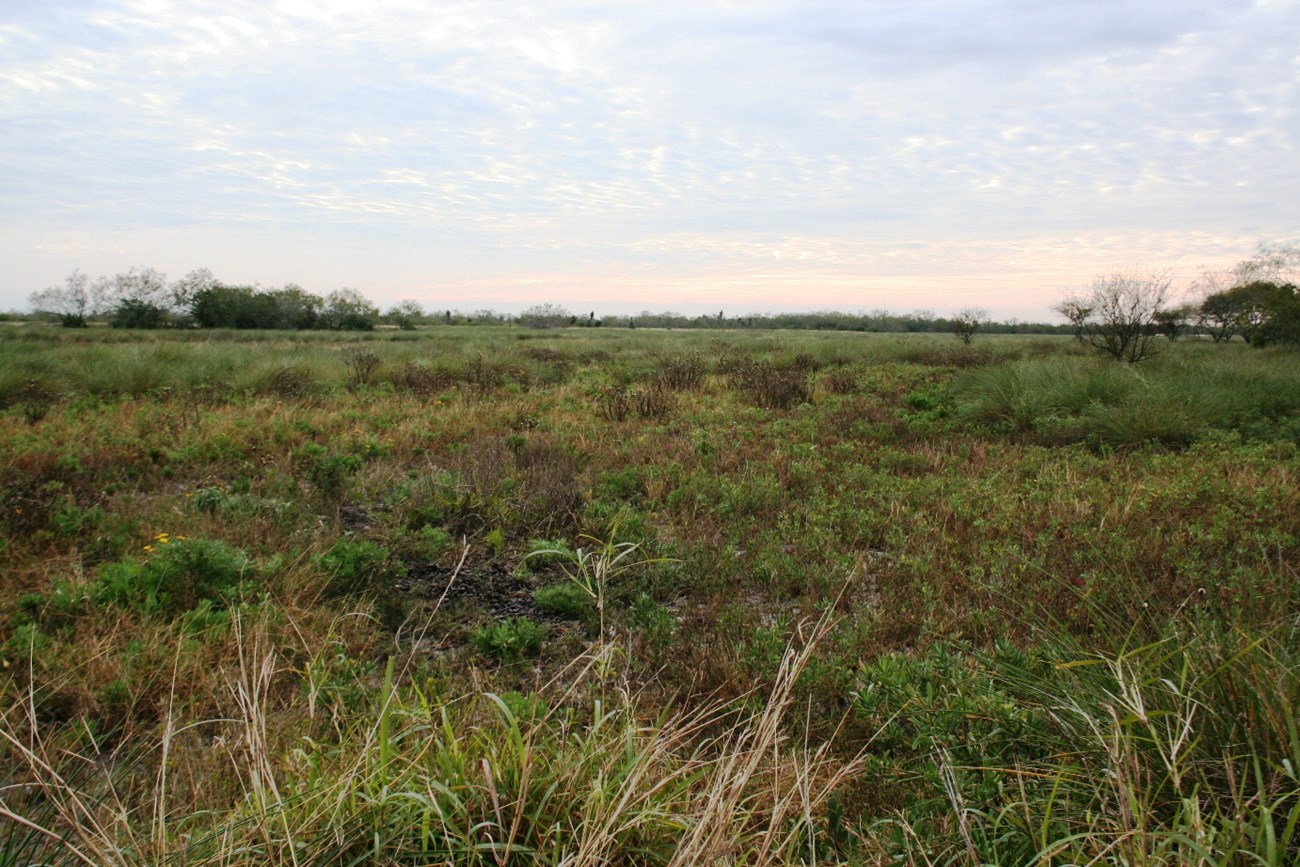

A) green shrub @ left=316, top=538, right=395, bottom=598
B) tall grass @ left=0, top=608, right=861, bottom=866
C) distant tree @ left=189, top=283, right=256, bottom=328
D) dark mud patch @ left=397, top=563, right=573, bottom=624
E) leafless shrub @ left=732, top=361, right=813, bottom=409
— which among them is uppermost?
distant tree @ left=189, top=283, right=256, bottom=328

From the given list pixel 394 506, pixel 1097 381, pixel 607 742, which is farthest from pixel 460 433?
pixel 1097 381

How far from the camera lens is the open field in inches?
78.6

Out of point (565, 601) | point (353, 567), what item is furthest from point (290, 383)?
point (565, 601)

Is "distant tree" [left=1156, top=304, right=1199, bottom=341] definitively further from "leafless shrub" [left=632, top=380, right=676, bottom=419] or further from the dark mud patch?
the dark mud patch

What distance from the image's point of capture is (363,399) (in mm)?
12562

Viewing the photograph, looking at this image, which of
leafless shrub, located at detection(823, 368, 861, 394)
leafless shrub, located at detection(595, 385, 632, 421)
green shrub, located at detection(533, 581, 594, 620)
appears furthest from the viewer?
leafless shrub, located at detection(823, 368, 861, 394)

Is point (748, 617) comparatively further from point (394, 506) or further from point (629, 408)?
point (629, 408)

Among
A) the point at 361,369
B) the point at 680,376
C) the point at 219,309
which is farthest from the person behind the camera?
the point at 219,309

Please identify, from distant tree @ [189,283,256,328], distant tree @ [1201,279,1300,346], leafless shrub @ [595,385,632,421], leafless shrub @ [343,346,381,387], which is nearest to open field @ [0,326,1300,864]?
leafless shrub @ [595,385,632,421]

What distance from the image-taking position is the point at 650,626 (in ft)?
14.2

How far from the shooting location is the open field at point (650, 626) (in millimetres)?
1996

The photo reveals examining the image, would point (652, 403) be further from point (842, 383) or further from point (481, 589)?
point (481, 589)

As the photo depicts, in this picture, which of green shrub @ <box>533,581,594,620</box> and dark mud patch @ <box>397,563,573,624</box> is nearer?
green shrub @ <box>533,581,594,620</box>

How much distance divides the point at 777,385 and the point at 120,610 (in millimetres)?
11298
